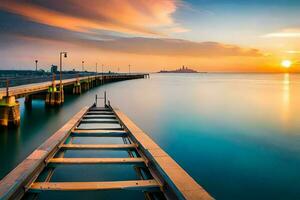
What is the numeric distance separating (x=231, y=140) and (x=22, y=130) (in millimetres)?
17374

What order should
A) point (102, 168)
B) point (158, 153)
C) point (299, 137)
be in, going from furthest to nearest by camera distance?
1. point (299, 137)
2. point (102, 168)
3. point (158, 153)

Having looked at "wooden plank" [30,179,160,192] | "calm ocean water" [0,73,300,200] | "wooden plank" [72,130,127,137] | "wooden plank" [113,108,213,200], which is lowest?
"calm ocean water" [0,73,300,200]

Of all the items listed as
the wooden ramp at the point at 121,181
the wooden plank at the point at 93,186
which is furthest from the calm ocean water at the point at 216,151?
the wooden plank at the point at 93,186

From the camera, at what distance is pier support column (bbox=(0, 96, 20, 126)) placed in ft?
67.9

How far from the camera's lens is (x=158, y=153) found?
1013 centimetres

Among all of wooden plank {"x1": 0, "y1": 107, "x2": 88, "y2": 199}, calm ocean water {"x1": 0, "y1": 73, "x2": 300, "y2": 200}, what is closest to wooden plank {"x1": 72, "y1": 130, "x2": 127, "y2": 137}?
calm ocean water {"x1": 0, "y1": 73, "x2": 300, "y2": 200}

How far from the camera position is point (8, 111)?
21266mm

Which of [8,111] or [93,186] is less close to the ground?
[8,111]

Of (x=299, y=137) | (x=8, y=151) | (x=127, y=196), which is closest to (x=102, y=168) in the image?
(x=127, y=196)

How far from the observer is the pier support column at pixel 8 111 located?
20688 mm

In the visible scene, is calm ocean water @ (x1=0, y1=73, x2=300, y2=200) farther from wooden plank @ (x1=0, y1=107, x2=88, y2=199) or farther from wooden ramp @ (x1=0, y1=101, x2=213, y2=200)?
wooden plank @ (x1=0, y1=107, x2=88, y2=199)

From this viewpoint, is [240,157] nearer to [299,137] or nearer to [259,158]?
[259,158]

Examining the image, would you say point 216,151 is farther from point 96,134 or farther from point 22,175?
point 22,175

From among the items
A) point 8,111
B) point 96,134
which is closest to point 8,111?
point 8,111
